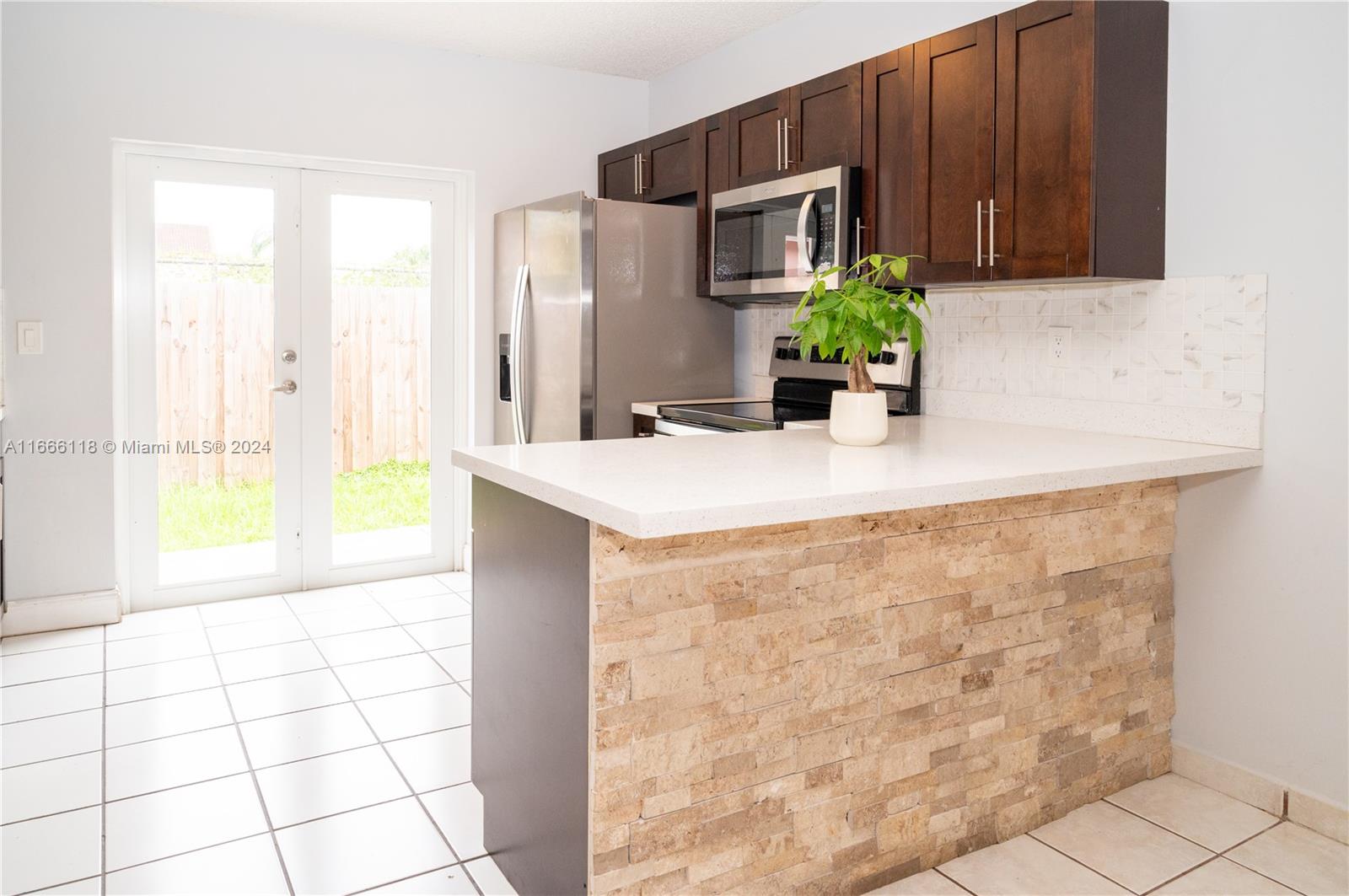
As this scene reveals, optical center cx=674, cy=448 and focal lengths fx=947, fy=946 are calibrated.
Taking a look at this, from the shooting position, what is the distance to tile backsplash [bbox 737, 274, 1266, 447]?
2.29 m

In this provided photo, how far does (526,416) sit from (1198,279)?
8.55 ft

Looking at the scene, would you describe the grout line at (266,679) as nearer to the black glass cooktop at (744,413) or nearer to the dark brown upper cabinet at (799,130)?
the black glass cooktop at (744,413)

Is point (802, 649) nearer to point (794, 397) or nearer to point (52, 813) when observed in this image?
point (52, 813)

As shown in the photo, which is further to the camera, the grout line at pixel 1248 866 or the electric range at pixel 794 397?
the electric range at pixel 794 397

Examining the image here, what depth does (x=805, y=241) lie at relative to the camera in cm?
311

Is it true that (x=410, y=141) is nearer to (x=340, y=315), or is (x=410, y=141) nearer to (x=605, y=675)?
A: (x=340, y=315)

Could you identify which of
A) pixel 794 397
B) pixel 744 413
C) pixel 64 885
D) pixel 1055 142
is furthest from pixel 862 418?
pixel 64 885

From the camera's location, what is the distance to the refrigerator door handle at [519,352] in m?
4.02

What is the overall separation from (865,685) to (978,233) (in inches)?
51.7

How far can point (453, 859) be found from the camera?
2082 mm

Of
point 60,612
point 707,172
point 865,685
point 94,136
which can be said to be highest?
point 94,136

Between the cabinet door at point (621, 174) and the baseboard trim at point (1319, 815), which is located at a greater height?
the cabinet door at point (621, 174)

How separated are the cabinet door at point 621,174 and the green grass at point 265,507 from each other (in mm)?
1570

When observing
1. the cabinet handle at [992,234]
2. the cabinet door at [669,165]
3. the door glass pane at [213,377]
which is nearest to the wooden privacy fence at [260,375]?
the door glass pane at [213,377]
